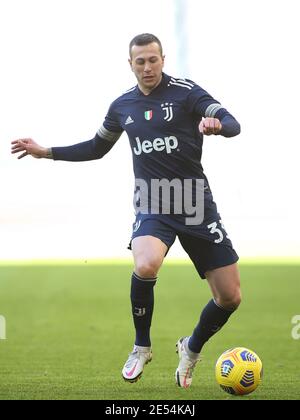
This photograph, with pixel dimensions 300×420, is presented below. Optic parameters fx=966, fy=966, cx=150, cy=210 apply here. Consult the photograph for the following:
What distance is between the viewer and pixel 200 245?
6539 mm

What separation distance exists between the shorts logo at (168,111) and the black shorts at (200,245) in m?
0.68

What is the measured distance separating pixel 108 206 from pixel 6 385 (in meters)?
14.0

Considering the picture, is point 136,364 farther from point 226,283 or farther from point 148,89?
point 148,89

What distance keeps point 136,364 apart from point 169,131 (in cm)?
156

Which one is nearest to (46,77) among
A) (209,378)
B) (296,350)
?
(296,350)

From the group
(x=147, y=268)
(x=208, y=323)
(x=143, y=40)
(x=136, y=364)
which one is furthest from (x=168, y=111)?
(x=136, y=364)

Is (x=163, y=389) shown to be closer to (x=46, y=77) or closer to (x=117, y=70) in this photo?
(x=117, y=70)

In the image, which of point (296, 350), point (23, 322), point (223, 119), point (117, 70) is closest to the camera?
point (223, 119)

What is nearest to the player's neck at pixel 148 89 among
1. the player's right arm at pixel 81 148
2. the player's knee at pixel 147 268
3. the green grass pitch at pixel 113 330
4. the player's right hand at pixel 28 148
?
the player's right arm at pixel 81 148

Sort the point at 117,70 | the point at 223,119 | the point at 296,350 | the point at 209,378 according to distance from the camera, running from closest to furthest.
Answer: the point at 223,119
the point at 209,378
the point at 296,350
the point at 117,70

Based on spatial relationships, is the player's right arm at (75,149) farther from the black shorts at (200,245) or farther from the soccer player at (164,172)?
the black shorts at (200,245)

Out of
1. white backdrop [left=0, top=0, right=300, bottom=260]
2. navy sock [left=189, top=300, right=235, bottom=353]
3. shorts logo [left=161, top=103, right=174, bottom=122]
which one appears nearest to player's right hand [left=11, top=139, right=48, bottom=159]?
shorts logo [left=161, top=103, right=174, bottom=122]

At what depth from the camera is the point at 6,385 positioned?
266 inches

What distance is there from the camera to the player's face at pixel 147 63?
640cm
